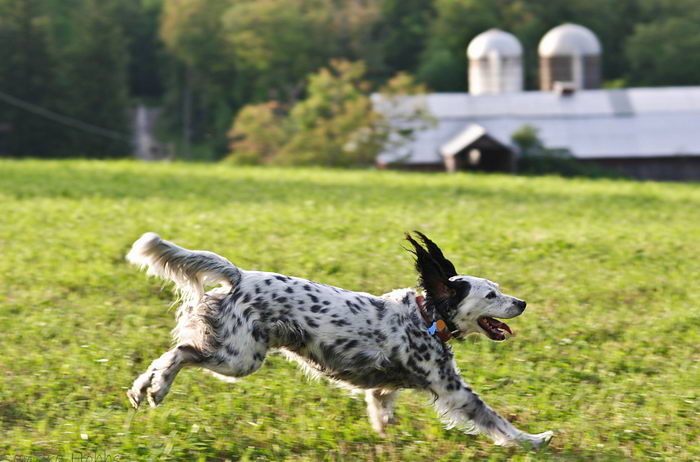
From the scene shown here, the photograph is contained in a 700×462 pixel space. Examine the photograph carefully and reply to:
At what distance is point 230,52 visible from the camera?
→ 10281 cm

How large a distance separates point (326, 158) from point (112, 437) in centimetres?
5164

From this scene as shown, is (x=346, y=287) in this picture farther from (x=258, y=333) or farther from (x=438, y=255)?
(x=258, y=333)

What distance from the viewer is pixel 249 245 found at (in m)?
12.8

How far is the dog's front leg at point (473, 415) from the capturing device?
7.20m

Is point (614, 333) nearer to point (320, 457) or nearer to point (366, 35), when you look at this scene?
point (320, 457)

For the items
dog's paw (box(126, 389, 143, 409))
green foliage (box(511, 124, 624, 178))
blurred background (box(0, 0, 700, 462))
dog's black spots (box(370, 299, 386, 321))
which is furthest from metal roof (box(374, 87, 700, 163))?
dog's paw (box(126, 389, 143, 409))

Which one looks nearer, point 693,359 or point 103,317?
point 693,359

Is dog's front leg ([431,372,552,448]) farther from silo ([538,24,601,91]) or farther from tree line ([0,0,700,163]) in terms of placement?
silo ([538,24,601,91])

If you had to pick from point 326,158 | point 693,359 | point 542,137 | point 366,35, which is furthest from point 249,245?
point 366,35

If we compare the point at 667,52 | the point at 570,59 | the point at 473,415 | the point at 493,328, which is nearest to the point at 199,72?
the point at 570,59

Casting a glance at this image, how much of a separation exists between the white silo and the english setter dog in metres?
70.7

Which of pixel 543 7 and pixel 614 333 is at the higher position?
pixel 543 7

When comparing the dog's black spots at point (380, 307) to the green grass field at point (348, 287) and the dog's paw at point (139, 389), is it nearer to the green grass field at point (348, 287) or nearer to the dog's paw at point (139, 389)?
the green grass field at point (348, 287)

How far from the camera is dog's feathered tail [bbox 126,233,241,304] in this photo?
718cm
